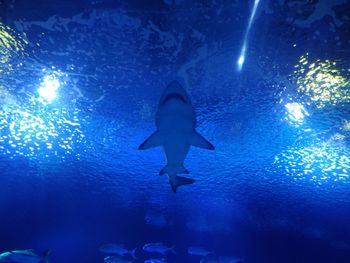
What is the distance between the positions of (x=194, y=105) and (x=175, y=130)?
76.2 inches

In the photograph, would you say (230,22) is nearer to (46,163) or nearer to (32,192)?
(46,163)

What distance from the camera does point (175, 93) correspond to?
3246 millimetres

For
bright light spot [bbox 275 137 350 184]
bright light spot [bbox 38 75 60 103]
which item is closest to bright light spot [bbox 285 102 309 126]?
bright light spot [bbox 275 137 350 184]

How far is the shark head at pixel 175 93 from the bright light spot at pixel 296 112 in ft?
10.4

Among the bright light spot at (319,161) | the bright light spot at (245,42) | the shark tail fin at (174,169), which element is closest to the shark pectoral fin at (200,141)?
the shark tail fin at (174,169)

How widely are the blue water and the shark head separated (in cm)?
137

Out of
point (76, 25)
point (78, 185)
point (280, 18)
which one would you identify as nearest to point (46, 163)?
point (78, 185)

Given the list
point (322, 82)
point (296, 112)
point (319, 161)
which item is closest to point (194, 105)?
point (296, 112)

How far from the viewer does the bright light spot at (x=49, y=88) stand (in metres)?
5.39

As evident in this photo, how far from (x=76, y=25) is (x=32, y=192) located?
9364 mm

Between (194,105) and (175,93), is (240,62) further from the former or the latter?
(175,93)

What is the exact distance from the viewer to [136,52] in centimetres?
467

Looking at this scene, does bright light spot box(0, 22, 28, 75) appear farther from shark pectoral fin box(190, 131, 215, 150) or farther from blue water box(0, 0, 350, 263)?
shark pectoral fin box(190, 131, 215, 150)

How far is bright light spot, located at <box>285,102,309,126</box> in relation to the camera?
18.6ft
